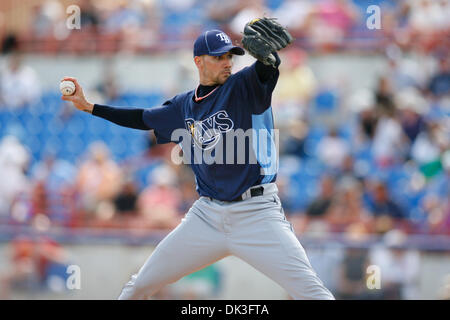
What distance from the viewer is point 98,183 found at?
9.88 meters

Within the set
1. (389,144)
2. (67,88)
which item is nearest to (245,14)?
(389,144)

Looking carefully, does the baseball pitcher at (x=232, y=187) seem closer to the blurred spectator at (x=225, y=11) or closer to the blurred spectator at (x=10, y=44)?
the blurred spectator at (x=225, y=11)

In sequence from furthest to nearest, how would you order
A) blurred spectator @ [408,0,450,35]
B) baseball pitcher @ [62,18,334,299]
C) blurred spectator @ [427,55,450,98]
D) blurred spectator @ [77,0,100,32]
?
blurred spectator @ [77,0,100,32] < blurred spectator @ [408,0,450,35] < blurred spectator @ [427,55,450,98] < baseball pitcher @ [62,18,334,299]

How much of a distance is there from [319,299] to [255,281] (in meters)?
3.60

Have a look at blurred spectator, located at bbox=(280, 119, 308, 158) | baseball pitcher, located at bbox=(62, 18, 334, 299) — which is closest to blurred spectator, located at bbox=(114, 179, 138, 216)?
blurred spectator, located at bbox=(280, 119, 308, 158)

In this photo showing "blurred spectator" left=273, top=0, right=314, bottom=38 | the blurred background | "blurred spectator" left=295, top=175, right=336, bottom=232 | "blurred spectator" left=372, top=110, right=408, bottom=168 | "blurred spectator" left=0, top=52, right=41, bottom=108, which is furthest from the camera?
"blurred spectator" left=0, top=52, right=41, bottom=108

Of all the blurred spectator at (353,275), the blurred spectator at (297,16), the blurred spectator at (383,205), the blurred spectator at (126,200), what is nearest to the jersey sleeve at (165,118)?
the blurred spectator at (353,275)

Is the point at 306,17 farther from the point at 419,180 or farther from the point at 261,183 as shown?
the point at 261,183

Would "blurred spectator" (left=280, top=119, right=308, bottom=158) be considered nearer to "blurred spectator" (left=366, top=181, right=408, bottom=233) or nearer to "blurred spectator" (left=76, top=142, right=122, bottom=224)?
"blurred spectator" (left=366, top=181, right=408, bottom=233)

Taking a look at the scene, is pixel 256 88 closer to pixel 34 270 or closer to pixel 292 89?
pixel 34 270

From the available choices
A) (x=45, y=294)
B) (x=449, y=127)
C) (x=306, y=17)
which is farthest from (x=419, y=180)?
(x=45, y=294)

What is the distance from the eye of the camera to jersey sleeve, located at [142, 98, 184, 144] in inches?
200

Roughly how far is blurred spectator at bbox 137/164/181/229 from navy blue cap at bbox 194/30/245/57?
13.5ft

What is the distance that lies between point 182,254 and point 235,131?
2.76 feet
